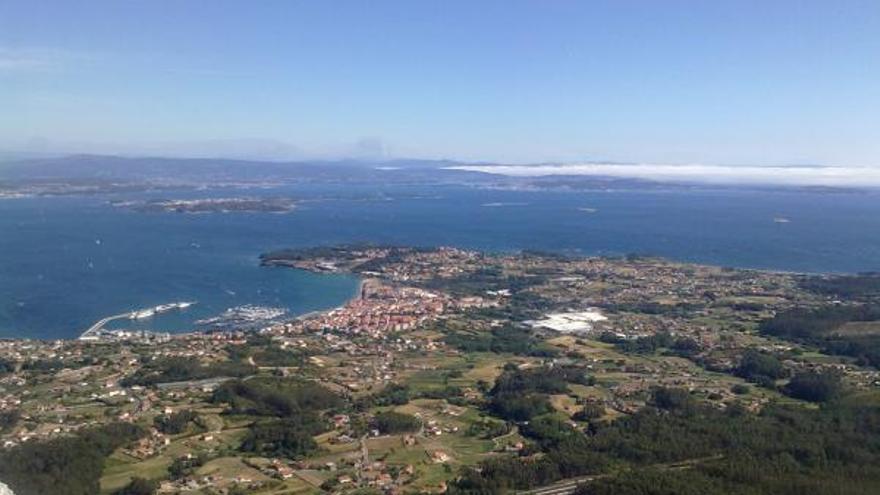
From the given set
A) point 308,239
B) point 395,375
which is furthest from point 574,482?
point 308,239

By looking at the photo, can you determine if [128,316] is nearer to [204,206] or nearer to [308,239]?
[308,239]

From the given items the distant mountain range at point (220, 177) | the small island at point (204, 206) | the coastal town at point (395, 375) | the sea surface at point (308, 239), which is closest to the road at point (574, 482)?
the coastal town at point (395, 375)

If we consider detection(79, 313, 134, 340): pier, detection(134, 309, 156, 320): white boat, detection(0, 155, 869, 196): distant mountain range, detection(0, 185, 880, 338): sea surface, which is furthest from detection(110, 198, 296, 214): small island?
detection(79, 313, 134, 340): pier

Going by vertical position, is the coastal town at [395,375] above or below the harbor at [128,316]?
above

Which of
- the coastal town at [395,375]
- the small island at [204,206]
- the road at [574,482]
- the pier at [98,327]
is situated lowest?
the pier at [98,327]

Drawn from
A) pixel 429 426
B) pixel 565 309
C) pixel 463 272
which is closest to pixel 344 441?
pixel 429 426

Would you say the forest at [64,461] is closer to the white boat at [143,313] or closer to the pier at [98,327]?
the pier at [98,327]

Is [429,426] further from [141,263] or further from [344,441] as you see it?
[141,263]
